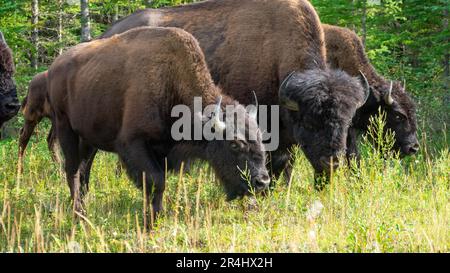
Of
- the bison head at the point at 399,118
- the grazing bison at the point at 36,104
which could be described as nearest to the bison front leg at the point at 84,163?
the grazing bison at the point at 36,104

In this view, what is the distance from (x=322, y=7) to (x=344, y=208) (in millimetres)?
10430

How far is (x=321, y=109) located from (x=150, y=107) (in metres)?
2.20

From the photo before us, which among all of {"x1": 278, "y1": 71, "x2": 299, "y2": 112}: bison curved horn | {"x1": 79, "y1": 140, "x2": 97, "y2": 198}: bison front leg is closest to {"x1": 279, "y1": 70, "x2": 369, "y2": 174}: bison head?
{"x1": 278, "y1": 71, "x2": 299, "y2": 112}: bison curved horn

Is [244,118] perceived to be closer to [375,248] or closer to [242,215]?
[242,215]

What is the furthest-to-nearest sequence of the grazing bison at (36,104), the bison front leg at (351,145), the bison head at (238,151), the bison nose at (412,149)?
the grazing bison at (36,104) → the bison nose at (412,149) → the bison front leg at (351,145) → the bison head at (238,151)

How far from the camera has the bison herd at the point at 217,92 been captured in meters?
6.67

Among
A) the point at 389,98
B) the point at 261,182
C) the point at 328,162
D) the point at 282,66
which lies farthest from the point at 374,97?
the point at 261,182

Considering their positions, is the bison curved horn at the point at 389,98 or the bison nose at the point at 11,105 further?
the bison curved horn at the point at 389,98

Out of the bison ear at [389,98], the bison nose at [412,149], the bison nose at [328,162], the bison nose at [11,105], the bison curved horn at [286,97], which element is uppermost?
the bison nose at [11,105]

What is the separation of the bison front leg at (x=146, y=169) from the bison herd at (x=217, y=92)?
12 mm

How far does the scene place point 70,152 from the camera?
7.99 m

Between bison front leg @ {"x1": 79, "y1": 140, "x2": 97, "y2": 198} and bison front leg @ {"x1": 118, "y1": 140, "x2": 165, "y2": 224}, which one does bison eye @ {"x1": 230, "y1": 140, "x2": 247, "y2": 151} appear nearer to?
bison front leg @ {"x1": 118, "y1": 140, "x2": 165, "y2": 224}

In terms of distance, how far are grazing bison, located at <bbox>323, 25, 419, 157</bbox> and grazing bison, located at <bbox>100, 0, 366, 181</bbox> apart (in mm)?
1470

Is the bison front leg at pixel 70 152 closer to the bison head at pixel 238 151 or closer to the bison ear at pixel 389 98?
the bison head at pixel 238 151
